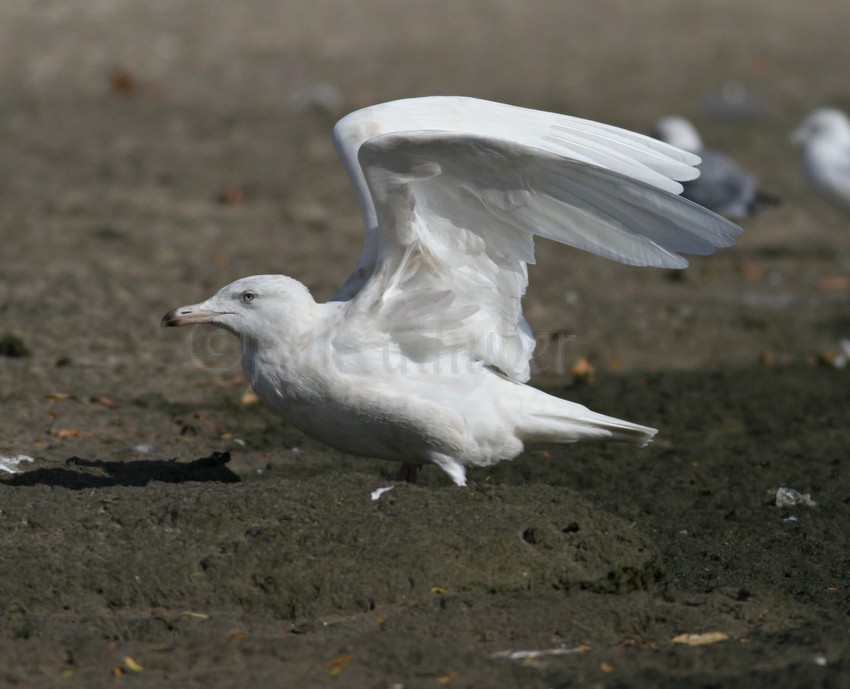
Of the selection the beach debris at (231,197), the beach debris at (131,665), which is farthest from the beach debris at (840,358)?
the beach debris at (131,665)

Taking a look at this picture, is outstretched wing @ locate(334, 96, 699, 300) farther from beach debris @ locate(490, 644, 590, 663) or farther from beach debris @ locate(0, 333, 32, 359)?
beach debris @ locate(0, 333, 32, 359)

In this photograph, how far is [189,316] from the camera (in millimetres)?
5930

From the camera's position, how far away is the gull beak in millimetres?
5895

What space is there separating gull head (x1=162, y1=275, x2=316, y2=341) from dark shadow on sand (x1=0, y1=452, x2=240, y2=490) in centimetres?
76

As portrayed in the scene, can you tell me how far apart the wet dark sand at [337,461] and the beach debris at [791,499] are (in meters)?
0.09

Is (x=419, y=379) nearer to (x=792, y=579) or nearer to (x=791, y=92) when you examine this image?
(x=792, y=579)

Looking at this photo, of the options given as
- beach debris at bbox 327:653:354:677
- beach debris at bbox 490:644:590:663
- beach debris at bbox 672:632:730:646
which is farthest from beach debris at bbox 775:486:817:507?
beach debris at bbox 327:653:354:677

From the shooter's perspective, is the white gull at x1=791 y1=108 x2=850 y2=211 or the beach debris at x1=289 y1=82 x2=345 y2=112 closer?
the white gull at x1=791 y1=108 x2=850 y2=211

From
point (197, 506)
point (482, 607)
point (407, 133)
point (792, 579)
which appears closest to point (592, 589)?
point (482, 607)

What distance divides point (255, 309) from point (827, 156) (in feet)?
33.9

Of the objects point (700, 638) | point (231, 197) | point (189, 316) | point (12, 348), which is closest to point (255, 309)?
point (189, 316)

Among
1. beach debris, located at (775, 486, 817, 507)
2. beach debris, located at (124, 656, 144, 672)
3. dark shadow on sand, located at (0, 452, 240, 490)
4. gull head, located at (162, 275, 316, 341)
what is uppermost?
gull head, located at (162, 275, 316, 341)

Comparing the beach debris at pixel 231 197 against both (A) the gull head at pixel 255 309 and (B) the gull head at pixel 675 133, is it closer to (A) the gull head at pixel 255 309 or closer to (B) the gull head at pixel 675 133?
(B) the gull head at pixel 675 133

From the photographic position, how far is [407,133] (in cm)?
509
